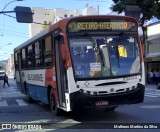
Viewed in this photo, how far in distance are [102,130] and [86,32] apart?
310 centimetres

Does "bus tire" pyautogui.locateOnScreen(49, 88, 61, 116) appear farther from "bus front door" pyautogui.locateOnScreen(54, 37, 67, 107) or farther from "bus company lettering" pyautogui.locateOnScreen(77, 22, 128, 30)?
"bus company lettering" pyautogui.locateOnScreen(77, 22, 128, 30)

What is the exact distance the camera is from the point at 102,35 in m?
11.3

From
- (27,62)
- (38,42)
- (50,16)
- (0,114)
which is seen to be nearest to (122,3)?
(27,62)

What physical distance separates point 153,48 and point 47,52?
28.1 meters

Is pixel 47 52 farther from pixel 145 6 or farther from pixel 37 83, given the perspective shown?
pixel 145 6

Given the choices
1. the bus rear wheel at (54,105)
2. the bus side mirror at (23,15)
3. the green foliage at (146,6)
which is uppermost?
the green foliage at (146,6)

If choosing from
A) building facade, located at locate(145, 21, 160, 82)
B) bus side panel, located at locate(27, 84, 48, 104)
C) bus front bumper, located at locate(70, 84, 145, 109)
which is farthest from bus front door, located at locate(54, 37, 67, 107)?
building facade, located at locate(145, 21, 160, 82)

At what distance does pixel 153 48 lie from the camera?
131ft

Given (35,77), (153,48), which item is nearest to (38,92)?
(35,77)

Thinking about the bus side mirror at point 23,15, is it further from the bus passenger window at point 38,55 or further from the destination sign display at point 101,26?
the destination sign display at point 101,26

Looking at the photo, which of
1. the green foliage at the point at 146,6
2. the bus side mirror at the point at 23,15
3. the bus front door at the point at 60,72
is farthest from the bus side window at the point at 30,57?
the green foliage at the point at 146,6

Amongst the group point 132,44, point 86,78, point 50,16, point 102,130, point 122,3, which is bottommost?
point 102,130

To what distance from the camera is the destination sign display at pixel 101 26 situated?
11.2m

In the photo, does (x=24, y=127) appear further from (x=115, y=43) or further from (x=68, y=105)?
(x=115, y=43)
